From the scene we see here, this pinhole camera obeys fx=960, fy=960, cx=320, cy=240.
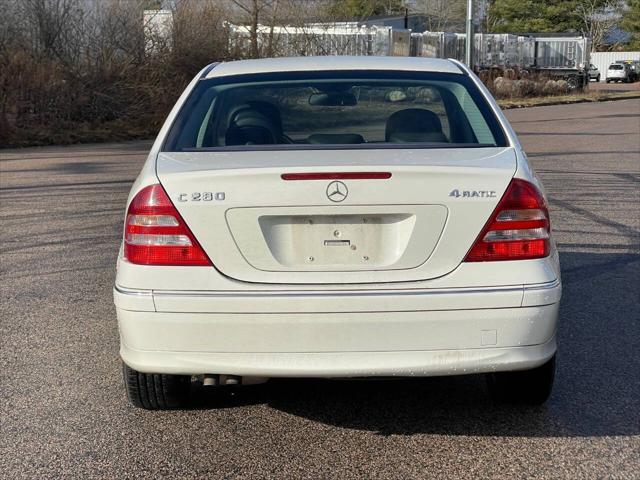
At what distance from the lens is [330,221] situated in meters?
3.68

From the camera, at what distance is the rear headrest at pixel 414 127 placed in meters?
4.69

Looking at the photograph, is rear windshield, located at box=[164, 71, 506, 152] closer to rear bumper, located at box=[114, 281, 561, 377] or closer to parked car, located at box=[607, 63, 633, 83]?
rear bumper, located at box=[114, 281, 561, 377]

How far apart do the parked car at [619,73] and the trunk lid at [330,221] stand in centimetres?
7449

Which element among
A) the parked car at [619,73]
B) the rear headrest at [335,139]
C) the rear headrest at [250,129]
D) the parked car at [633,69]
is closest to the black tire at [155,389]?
the rear headrest at [250,129]

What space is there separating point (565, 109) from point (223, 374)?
3156cm

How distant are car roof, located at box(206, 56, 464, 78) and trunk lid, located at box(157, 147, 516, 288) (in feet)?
4.14

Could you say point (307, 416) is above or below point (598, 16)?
above

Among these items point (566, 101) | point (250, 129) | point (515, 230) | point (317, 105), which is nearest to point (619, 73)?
point (566, 101)

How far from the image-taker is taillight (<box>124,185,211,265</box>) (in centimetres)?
371

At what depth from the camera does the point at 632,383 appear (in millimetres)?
4773

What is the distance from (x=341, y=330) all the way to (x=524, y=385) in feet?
3.58

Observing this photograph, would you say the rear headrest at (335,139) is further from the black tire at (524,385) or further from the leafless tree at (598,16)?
the leafless tree at (598,16)

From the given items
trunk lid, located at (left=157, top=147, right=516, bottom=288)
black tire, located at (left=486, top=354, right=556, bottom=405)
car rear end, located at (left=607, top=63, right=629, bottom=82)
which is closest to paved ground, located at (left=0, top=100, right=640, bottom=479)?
black tire, located at (left=486, top=354, right=556, bottom=405)

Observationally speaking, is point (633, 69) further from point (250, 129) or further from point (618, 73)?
point (250, 129)
